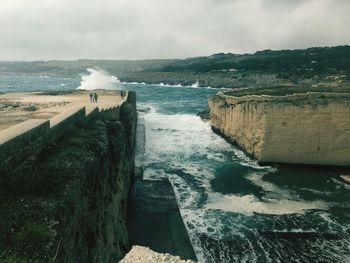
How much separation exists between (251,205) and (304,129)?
908 centimetres

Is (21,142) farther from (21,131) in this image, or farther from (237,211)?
(237,211)

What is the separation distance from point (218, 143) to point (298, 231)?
17.2 m

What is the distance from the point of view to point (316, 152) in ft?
84.7

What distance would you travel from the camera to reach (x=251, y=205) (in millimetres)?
18906

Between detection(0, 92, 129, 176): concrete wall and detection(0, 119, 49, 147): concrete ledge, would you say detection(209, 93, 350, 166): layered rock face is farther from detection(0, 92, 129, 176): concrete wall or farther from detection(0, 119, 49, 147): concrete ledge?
detection(0, 119, 49, 147): concrete ledge

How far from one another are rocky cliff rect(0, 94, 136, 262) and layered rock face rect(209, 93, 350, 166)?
14878mm

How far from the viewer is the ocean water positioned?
1465cm

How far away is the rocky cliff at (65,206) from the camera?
6.79 meters

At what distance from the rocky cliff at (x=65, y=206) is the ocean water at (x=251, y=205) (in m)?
4.24

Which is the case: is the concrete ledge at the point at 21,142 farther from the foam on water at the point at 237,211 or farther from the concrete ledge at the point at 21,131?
the foam on water at the point at 237,211

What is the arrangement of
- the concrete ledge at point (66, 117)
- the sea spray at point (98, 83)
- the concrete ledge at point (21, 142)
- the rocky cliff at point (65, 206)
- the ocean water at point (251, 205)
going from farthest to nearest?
1. the sea spray at point (98, 83)
2. the ocean water at point (251, 205)
3. the concrete ledge at point (66, 117)
4. the concrete ledge at point (21, 142)
5. the rocky cliff at point (65, 206)

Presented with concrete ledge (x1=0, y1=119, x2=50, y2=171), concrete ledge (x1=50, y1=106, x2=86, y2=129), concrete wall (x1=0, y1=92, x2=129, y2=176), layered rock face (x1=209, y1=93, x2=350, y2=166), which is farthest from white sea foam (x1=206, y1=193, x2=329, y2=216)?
concrete ledge (x1=0, y1=119, x2=50, y2=171)

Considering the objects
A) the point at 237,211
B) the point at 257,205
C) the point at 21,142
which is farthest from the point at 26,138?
the point at 257,205

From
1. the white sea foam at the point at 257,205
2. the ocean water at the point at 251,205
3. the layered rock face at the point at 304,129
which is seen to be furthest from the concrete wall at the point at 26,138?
the layered rock face at the point at 304,129
